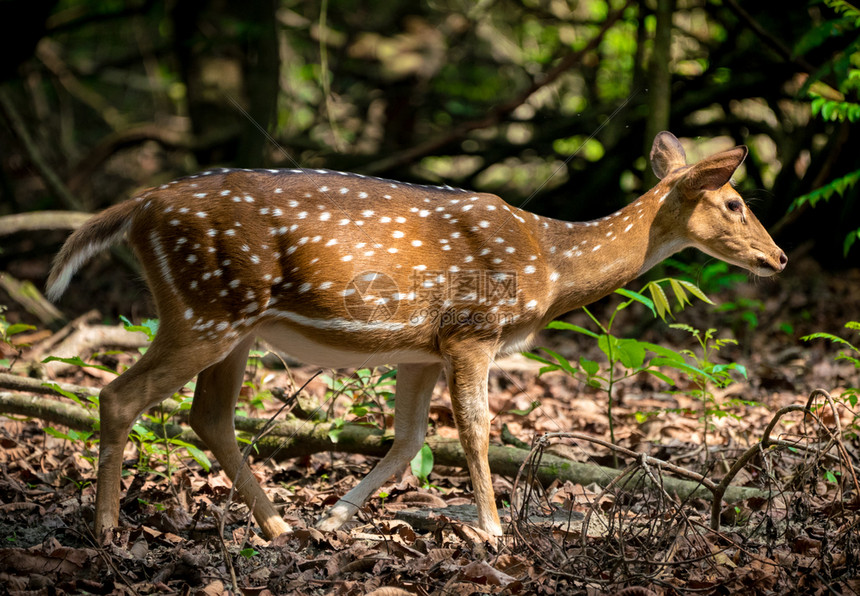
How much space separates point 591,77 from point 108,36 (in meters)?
10.4

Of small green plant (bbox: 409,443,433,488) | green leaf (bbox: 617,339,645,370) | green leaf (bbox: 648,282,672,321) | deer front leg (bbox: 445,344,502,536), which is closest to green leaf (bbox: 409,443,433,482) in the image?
small green plant (bbox: 409,443,433,488)

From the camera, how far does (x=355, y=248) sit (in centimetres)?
427

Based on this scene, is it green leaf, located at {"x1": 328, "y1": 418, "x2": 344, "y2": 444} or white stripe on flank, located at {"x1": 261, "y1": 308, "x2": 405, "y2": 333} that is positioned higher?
white stripe on flank, located at {"x1": 261, "y1": 308, "x2": 405, "y2": 333}

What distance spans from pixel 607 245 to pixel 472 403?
4.32 ft

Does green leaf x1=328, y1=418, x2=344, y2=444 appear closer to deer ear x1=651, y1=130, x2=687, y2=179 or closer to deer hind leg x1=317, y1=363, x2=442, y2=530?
deer hind leg x1=317, y1=363, x2=442, y2=530

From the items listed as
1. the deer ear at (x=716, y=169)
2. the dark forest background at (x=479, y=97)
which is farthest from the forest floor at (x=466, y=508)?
the dark forest background at (x=479, y=97)

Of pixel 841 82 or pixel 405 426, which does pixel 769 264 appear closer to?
pixel 405 426

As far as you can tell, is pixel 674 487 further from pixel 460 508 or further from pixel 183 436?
pixel 183 436

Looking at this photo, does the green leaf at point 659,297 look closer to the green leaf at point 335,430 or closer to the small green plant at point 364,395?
the small green plant at point 364,395

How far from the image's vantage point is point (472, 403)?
4.35 meters

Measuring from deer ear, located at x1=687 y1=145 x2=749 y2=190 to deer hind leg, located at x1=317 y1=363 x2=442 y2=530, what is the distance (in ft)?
6.17

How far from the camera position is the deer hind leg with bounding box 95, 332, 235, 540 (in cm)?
396

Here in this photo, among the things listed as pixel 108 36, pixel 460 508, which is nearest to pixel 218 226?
pixel 460 508

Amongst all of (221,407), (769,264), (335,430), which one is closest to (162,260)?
(221,407)
